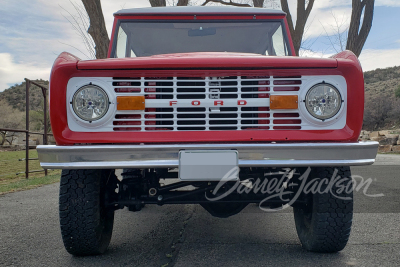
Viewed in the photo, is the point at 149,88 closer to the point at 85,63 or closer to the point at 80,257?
the point at 85,63

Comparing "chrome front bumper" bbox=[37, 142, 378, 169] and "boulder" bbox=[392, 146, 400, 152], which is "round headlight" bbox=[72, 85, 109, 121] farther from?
"boulder" bbox=[392, 146, 400, 152]

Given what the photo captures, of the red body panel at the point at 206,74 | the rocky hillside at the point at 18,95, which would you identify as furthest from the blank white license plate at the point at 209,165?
the rocky hillside at the point at 18,95

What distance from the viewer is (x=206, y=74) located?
2.20 metres

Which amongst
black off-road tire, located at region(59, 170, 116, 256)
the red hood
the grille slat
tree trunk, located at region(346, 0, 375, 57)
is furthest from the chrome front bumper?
tree trunk, located at region(346, 0, 375, 57)

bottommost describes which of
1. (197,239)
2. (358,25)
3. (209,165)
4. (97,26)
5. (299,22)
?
(197,239)

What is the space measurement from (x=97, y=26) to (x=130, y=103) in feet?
25.0

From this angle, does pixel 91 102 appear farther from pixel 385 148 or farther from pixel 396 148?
pixel 385 148

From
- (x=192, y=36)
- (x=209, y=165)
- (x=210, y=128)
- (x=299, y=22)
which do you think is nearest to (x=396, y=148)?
(x=299, y=22)

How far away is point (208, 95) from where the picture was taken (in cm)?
222

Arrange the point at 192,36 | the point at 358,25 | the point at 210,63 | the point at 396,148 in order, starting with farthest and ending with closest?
the point at 396,148
the point at 358,25
the point at 192,36
the point at 210,63

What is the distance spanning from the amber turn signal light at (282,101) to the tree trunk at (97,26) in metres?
7.52

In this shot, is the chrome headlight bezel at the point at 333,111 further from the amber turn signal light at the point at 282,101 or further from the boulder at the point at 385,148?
the boulder at the point at 385,148

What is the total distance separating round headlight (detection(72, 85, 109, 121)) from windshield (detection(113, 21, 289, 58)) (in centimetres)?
139

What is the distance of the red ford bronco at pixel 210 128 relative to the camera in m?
2.08
